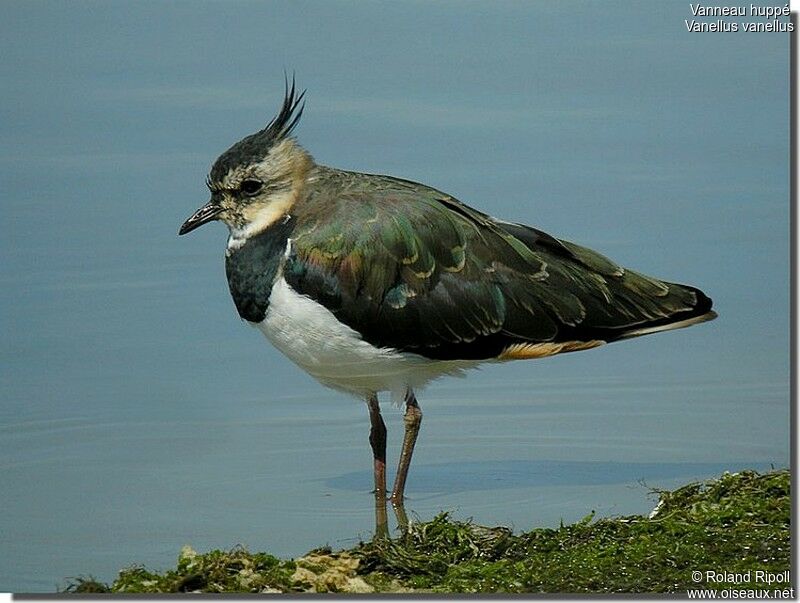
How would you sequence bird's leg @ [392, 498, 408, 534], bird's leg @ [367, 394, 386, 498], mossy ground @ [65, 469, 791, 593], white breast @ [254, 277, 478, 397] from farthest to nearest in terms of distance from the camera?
bird's leg @ [367, 394, 386, 498] → bird's leg @ [392, 498, 408, 534] → white breast @ [254, 277, 478, 397] → mossy ground @ [65, 469, 791, 593]

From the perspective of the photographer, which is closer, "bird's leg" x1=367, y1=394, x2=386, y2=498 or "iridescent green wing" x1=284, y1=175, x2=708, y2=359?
"iridescent green wing" x1=284, y1=175, x2=708, y2=359

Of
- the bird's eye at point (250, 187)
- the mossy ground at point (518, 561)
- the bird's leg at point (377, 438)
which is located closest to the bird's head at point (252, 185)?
the bird's eye at point (250, 187)

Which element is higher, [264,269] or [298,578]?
[264,269]

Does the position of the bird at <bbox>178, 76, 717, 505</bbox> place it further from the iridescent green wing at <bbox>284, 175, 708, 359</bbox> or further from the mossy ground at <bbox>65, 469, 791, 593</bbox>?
the mossy ground at <bbox>65, 469, 791, 593</bbox>

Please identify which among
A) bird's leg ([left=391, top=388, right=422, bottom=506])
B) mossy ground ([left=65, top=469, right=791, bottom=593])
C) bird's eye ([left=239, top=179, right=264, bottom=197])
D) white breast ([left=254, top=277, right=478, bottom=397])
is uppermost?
bird's eye ([left=239, top=179, right=264, bottom=197])

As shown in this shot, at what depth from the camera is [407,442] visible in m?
10.6

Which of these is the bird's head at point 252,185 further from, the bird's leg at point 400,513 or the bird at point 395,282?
the bird's leg at point 400,513

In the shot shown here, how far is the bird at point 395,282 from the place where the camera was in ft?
32.5

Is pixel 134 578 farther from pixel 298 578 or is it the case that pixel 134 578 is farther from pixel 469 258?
pixel 469 258

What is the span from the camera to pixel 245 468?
11094 millimetres

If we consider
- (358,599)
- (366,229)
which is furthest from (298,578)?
(366,229)

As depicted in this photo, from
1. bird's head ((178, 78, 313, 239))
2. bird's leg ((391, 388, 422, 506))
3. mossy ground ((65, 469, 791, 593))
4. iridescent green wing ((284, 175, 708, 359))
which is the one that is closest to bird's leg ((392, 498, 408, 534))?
bird's leg ((391, 388, 422, 506))

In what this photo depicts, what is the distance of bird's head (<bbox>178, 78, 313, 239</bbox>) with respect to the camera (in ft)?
33.8

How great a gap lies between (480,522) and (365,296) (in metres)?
1.40
